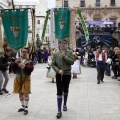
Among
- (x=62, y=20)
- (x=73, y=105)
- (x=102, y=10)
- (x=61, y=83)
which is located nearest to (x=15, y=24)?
(x=62, y=20)

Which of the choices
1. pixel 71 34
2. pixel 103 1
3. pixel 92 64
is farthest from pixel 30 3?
pixel 71 34

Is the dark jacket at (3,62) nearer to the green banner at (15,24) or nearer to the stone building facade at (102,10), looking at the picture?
the green banner at (15,24)

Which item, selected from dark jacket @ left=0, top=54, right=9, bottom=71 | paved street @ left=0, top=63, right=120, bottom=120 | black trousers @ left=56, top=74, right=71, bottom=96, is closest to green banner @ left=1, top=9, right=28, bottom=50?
dark jacket @ left=0, top=54, right=9, bottom=71

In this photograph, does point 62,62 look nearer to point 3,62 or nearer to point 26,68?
point 26,68

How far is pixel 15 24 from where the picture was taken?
12398mm

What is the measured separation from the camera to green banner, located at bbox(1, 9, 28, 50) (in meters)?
12.2

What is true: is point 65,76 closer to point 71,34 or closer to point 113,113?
point 113,113

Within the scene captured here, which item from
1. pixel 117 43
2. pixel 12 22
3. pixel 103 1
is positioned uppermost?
pixel 103 1

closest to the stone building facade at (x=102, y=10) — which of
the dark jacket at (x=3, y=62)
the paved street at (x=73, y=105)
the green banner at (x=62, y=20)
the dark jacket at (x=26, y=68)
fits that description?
the green banner at (x=62, y=20)

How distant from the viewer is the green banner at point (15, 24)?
481 inches

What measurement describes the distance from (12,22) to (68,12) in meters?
4.46

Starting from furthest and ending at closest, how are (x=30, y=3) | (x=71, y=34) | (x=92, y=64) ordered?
(x=30, y=3)
(x=92, y=64)
(x=71, y=34)

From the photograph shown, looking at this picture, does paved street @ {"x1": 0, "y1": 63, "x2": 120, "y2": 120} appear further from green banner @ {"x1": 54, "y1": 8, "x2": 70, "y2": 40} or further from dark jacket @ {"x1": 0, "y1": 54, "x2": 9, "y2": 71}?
green banner @ {"x1": 54, "y1": 8, "x2": 70, "y2": 40}

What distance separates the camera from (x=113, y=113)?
309 inches
